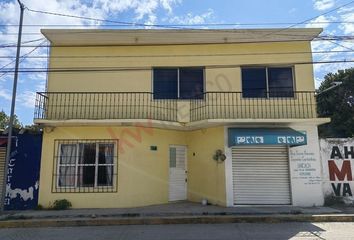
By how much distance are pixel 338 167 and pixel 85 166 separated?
9431 millimetres

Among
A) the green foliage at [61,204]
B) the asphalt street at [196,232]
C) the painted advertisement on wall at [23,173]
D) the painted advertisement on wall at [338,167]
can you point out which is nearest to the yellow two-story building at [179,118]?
the green foliage at [61,204]

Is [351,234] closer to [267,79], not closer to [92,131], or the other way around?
[267,79]

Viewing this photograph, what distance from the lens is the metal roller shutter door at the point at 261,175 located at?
12.4m

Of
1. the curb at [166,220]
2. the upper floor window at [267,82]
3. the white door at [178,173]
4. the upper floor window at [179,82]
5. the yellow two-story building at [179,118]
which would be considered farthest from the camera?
the upper floor window at [179,82]

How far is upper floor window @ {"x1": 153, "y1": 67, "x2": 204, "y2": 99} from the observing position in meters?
13.7

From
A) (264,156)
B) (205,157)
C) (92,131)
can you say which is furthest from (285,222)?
(92,131)

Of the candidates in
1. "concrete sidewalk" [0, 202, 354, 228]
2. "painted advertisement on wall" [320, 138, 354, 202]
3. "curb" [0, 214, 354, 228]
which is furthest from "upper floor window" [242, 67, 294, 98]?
"curb" [0, 214, 354, 228]

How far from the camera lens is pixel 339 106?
3100 cm

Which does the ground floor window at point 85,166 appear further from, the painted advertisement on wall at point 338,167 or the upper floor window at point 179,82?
the painted advertisement on wall at point 338,167

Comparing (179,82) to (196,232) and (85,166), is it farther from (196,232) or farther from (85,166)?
(196,232)

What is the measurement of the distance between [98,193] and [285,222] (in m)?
6.47

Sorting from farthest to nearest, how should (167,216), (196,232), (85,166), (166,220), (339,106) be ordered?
(339,106) → (85,166) → (167,216) → (166,220) → (196,232)

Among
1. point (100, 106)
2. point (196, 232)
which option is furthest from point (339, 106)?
point (196, 232)

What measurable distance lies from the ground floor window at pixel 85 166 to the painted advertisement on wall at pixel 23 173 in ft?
2.35
